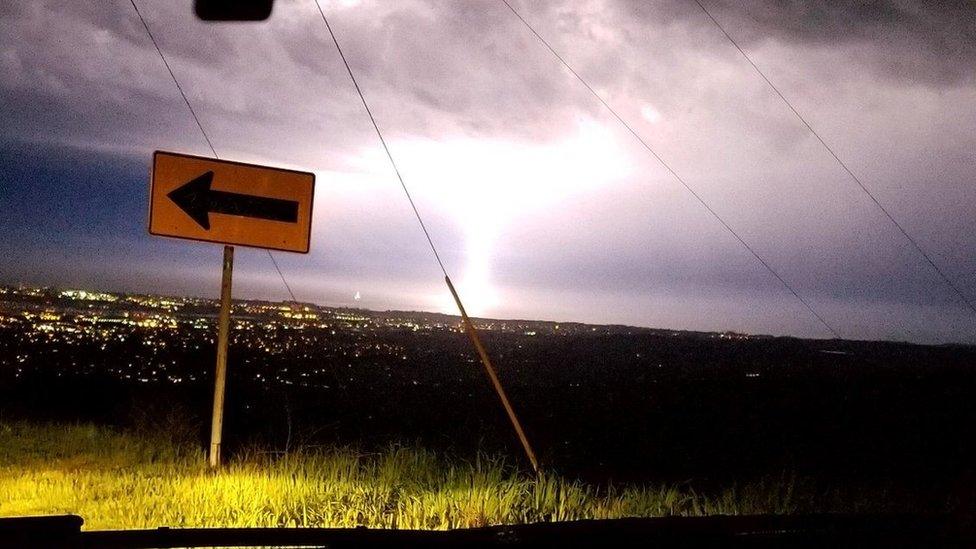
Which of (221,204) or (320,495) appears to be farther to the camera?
(221,204)

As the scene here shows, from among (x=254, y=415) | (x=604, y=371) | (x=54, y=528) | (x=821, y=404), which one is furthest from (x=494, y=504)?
(x=604, y=371)

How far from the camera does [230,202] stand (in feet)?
27.0

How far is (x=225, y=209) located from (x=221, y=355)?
151 cm

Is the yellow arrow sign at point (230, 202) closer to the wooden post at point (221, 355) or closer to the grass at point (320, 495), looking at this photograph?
the wooden post at point (221, 355)

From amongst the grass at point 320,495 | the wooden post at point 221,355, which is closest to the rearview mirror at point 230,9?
the grass at point 320,495

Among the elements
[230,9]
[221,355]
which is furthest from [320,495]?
[230,9]

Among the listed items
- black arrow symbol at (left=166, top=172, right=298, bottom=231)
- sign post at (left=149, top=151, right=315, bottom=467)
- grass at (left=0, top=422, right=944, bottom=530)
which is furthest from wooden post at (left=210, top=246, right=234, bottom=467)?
black arrow symbol at (left=166, top=172, right=298, bottom=231)

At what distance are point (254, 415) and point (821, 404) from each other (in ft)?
72.7

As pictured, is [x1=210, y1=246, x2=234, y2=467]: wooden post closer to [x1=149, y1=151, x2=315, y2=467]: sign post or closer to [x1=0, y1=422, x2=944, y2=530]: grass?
[x1=149, y1=151, x2=315, y2=467]: sign post

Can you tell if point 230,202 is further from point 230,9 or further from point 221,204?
point 230,9

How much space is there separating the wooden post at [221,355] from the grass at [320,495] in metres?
0.26

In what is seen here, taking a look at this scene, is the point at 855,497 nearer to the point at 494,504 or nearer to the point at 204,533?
the point at 494,504

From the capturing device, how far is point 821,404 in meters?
31.8

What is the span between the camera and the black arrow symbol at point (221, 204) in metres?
8.05
